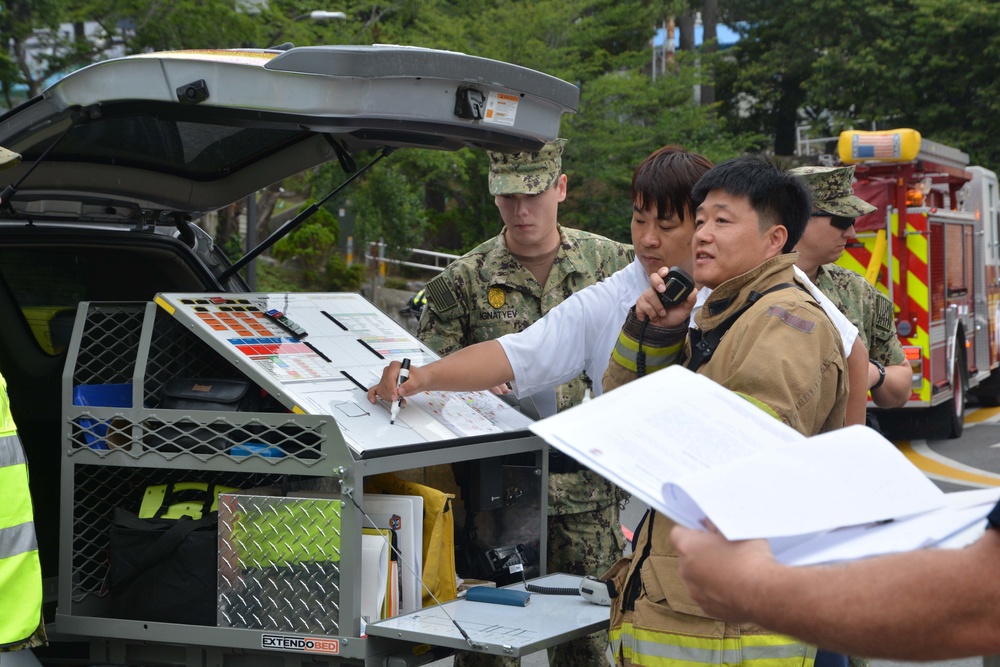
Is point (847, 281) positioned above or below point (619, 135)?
below

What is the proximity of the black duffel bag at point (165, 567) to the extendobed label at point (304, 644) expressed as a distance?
0.24 m

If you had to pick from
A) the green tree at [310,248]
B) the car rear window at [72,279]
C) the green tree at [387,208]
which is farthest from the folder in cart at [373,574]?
the green tree at [310,248]

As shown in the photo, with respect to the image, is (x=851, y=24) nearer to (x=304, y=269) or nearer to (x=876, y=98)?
(x=876, y=98)

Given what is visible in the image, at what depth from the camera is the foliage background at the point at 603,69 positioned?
17469 millimetres

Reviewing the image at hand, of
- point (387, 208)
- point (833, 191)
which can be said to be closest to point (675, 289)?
point (833, 191)

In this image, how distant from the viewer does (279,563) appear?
9.23 feet

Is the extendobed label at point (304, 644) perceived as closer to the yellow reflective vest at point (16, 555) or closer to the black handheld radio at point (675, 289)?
the yellow reflective vest at point (16, 555)

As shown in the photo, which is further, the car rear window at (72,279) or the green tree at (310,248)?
the green tree at (310,248)

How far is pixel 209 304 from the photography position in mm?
3268

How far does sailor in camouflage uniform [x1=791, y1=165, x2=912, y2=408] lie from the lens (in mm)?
4281

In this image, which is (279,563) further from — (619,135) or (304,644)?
(619,135)

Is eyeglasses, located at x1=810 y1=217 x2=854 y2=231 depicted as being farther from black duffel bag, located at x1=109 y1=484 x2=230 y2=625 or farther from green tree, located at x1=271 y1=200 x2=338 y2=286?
green tree, located at x1=271 y1=200 x2=338 y2=286

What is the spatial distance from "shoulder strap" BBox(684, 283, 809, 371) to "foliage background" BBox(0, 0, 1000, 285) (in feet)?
Result: 32.6

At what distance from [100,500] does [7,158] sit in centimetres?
104
